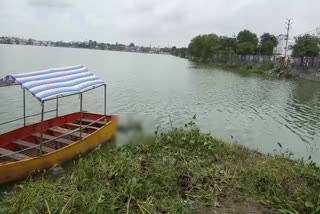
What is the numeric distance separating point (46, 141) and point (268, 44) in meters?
79.7

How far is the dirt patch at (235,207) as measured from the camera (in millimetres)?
6348

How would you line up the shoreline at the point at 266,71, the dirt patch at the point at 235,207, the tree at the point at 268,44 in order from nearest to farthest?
the dirt patch at the point at 235,207 → the shoreline at the point at 266,71 → the tree at the point at 268,44

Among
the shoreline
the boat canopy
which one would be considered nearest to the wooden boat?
the boat canopy

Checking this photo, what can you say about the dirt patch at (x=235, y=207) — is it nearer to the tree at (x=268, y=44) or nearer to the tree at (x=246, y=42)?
the tree at (x=246, y=42)

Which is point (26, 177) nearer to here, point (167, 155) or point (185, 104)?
point (167, 155)

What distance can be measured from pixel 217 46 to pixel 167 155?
84023 mm

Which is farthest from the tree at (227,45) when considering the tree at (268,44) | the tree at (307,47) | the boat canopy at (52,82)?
the boat canopy at (52,82)

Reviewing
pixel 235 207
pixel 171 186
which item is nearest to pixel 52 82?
pixel 171 186

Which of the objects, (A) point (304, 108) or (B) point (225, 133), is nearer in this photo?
(B) point (225, 133)

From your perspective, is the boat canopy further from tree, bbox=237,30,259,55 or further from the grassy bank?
tree, bbox=237,30,259,55

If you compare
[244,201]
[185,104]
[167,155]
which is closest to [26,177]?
[167,155]

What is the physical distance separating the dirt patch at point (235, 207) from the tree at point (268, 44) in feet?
266

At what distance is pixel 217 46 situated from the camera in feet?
294

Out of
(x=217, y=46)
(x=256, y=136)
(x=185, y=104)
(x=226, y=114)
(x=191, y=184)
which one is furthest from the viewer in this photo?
(x=217, y=46)
